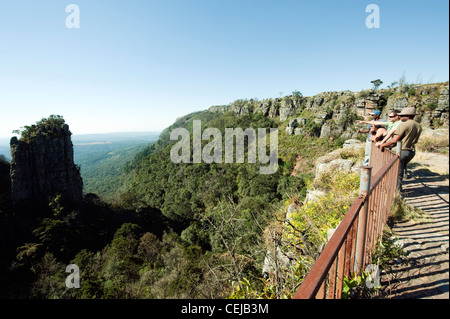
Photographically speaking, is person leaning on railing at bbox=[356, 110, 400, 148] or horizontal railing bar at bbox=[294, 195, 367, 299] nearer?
horizontal railing bar at bbox=[294, 195, 367, 299]

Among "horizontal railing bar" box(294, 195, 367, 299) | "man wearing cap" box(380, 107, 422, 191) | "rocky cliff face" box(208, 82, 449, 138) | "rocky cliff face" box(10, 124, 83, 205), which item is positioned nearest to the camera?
"horizontal railing bar" box(294, 195, 367, 299)

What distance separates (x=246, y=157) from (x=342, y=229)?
140 feet

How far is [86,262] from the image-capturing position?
2348 cm

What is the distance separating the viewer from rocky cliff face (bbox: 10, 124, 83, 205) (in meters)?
31.4

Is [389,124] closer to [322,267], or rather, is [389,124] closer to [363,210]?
[363,210]

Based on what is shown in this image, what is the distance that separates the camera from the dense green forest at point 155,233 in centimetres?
1517

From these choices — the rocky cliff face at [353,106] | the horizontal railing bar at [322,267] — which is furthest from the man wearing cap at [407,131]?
the rocky cliff face at [353,106]

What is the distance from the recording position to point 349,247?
169cm

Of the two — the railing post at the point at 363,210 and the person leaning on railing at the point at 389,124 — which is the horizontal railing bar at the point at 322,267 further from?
the person leaning on railing at the point at 389,124

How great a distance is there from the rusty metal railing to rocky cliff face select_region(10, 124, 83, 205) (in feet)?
141

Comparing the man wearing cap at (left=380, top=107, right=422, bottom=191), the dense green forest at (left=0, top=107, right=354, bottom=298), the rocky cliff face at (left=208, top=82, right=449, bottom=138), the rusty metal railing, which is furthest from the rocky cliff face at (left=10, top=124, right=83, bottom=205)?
the man wearing cap at (left=380, top=107, right=422, bottom=191)

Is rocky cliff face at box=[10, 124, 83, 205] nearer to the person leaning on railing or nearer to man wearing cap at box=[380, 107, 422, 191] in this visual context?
the person leaning on railing

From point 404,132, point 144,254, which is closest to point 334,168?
point 404,132
